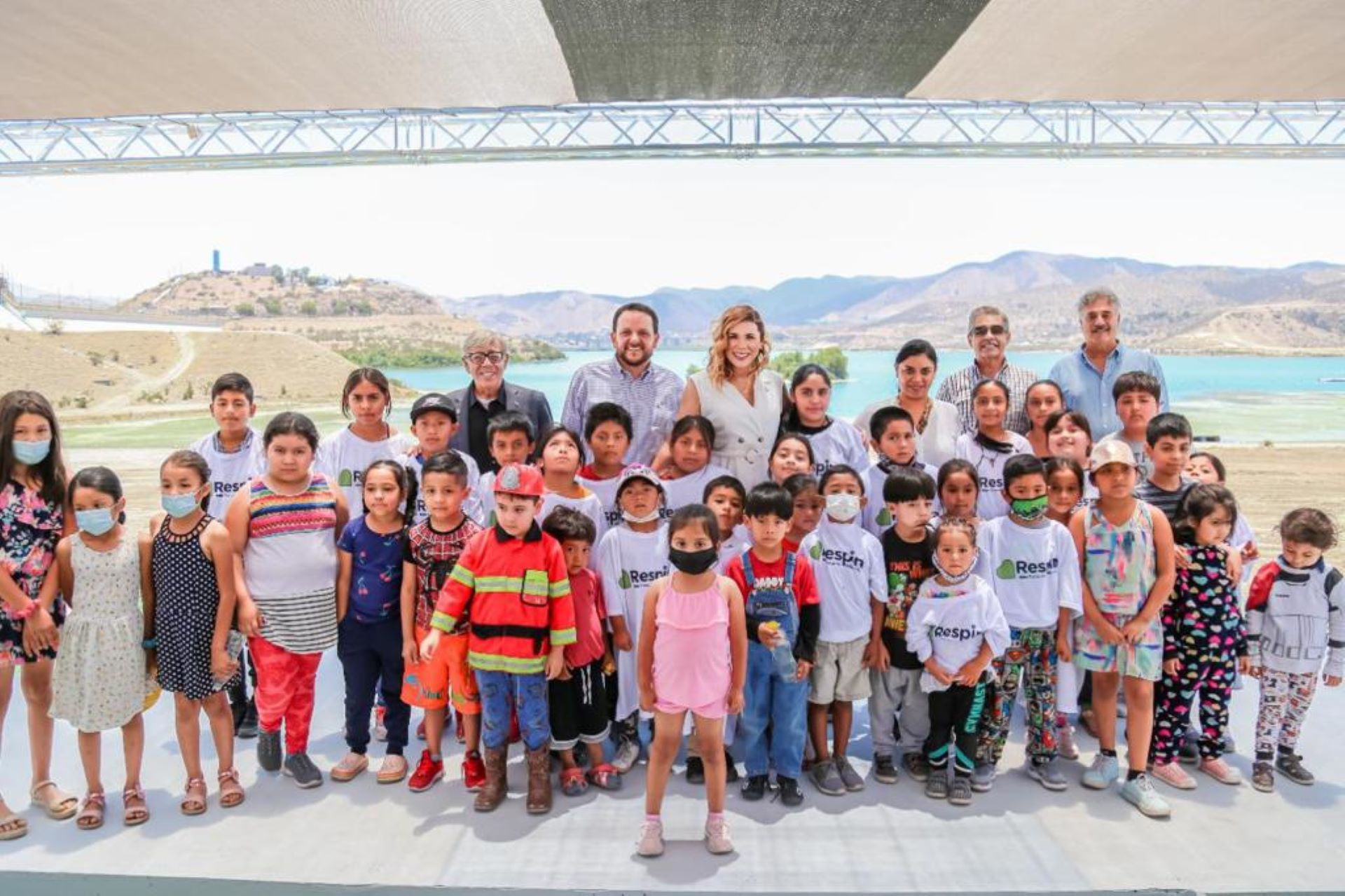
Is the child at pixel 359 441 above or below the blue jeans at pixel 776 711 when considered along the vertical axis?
above

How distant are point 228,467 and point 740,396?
78.9 inches

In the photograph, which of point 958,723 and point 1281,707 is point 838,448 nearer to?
point 958,723

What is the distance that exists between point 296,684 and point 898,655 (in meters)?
2.06

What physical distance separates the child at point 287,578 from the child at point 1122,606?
2536 mm

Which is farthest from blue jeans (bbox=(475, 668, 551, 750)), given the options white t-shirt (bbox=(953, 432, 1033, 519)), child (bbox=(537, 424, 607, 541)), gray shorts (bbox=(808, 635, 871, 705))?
white t-shirt (bbox=(953, 432, 1033, 519))

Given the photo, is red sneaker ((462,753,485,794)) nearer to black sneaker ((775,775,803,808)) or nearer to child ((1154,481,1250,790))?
black sneaker ((775,775,803,808))

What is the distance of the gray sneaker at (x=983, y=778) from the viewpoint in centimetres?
267

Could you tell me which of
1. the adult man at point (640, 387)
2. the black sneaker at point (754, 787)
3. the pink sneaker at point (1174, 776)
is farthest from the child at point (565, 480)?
the pink sneaker at point (1174, 776)

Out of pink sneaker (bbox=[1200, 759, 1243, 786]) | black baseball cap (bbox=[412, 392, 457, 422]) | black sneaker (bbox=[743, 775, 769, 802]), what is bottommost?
pink sneaker (bbox=[1200, 759, 1243, 786])

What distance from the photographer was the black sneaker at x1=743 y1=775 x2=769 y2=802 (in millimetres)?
2590

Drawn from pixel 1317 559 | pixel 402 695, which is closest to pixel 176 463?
pixel 402 695

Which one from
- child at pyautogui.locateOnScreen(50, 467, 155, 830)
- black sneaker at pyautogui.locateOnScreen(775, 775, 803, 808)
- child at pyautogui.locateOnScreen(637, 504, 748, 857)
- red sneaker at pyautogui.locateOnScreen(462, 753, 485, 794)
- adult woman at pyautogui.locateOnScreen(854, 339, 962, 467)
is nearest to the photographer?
child at pyautogui.locateOnScreen(637, 504, 748, 857)

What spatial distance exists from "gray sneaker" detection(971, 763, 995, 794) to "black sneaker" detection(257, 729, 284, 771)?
237 cm

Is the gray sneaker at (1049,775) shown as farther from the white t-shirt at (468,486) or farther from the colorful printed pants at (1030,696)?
the white t-shirt at (468,486)
